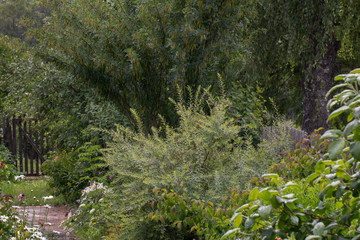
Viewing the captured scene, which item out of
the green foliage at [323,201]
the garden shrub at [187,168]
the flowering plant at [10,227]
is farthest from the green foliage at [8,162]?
the green foliage at [323,201]

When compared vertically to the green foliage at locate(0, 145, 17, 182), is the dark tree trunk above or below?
above

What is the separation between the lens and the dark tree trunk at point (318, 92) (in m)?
6.94

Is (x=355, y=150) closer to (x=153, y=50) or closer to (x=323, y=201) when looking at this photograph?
(x=323, y=201)

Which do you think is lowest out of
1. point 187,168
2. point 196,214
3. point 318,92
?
point 196,214

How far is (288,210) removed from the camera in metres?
1.52

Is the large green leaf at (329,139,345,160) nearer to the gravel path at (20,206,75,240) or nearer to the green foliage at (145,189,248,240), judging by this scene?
the green foliage at (145,189,248,240)

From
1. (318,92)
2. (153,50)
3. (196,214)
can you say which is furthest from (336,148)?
(318,92)

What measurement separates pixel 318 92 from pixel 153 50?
2.88 m

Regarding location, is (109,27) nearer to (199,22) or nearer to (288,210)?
(199,22)

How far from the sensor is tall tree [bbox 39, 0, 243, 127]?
19.7ft

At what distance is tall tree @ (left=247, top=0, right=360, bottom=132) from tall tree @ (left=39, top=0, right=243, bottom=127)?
887 mm

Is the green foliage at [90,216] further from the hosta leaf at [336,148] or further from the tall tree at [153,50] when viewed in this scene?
the hosta leaf at [336,148]

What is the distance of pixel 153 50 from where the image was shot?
6.22 meters

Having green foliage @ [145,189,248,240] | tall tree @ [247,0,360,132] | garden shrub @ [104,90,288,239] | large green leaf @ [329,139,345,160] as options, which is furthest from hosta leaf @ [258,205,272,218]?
tall tree @ [247,0,360,132]
